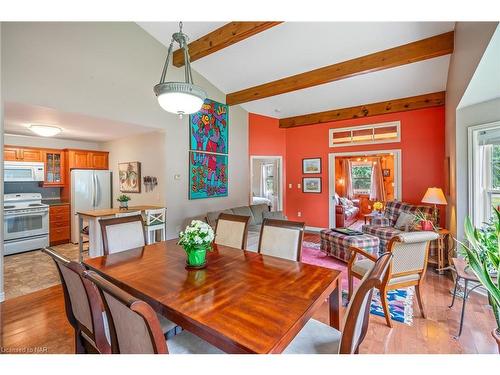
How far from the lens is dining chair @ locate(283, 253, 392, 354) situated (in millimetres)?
984

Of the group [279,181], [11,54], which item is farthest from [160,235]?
[279,181]

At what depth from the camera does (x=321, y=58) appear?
398 cm

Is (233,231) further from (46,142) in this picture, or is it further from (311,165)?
(46,142)

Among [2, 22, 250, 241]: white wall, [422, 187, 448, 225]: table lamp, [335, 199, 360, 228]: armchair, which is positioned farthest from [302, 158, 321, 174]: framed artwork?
[2, 22, 250, 241]: white wall

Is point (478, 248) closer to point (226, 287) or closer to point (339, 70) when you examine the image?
point (226, 287)

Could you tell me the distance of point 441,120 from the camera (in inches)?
190

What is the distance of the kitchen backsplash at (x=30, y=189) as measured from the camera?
186 inches

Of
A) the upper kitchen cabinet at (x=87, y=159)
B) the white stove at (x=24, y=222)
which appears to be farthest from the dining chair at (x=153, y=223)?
the upper kitchen cabinet at (x=87, y=159)

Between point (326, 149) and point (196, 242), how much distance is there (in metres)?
5.26

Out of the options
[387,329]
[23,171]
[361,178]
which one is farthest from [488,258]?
[361,178]

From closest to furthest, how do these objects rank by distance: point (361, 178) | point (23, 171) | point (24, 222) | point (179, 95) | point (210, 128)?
point (179, 95) < point (24, 222) < point (23, 171) < point (210, 128) < point (361, 178)

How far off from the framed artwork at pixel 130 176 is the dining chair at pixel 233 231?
9.56 ft

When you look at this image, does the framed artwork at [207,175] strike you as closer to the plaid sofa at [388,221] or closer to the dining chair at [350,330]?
the plaid sofa at [388,221]

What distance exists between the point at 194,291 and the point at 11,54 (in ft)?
11.6
